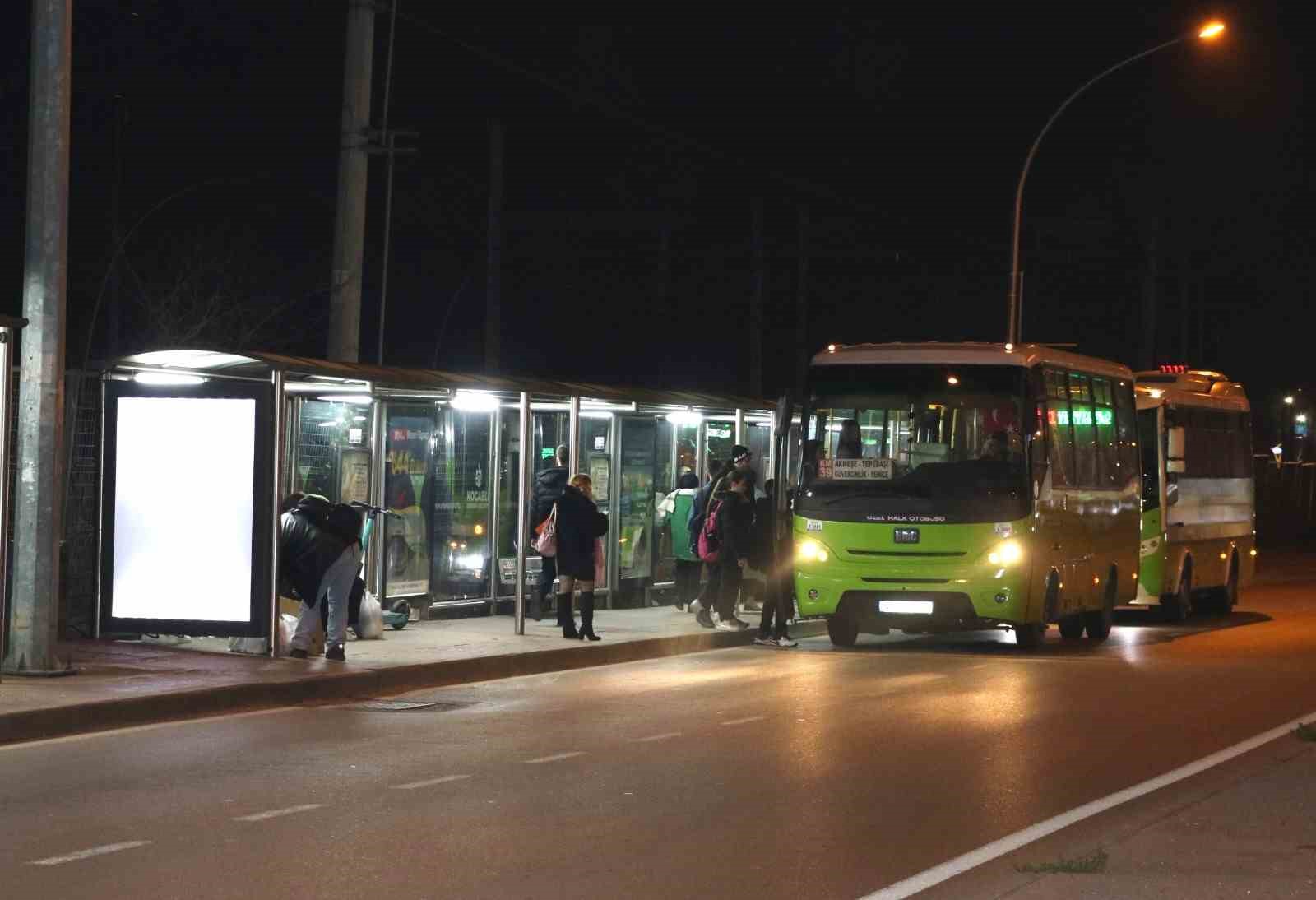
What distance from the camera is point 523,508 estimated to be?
63.4 feet

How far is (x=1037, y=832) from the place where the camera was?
909cm

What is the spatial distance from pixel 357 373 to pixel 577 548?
328 cm

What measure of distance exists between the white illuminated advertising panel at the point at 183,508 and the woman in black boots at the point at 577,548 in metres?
3.75

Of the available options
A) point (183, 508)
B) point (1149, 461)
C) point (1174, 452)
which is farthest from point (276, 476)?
point (1174, 452)

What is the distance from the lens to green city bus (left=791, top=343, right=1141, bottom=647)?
19266 millimetres

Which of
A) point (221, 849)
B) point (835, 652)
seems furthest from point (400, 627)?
point (221, 849)

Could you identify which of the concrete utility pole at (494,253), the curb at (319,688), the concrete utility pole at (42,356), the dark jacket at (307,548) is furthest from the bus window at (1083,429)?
the concrete utility pole at (494,253)

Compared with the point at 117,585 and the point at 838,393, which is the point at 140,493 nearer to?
the point at 117,585

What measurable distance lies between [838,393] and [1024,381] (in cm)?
182

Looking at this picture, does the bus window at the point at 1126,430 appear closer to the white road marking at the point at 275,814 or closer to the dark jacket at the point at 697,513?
the dark jacket at the point at 697,513

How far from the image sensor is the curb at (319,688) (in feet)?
41.3

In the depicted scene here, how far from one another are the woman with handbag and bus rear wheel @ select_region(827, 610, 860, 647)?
275 cm

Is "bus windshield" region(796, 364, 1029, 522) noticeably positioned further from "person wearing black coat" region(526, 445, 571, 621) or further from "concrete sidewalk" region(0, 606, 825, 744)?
"person wearing black coat" region(526, 445, 571, 621)

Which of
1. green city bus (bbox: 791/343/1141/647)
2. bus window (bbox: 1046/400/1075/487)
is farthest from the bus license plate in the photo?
bus window (bbox: 1046/400/1075/487)
